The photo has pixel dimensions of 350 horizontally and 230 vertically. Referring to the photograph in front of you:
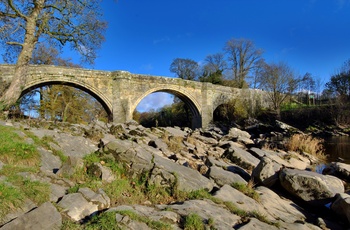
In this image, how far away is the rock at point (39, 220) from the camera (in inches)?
99.2

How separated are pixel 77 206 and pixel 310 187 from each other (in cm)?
426

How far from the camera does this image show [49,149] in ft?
16.7

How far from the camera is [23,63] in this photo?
8.84 meters

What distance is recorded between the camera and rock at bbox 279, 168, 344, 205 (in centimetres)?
482

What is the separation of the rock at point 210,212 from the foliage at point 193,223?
5.4 inches

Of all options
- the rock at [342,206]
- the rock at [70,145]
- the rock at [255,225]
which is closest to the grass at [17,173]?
the rock at [70,145]

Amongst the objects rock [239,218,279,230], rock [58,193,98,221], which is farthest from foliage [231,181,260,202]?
rock [58,193,98,221]

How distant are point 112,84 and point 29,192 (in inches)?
644

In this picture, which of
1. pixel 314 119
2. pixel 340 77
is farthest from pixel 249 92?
pixel 340 77

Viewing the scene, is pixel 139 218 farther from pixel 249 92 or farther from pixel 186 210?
pixel 249 92

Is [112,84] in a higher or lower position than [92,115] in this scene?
higher

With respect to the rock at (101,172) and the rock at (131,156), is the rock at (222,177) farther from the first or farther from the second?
the rock at (101,172)

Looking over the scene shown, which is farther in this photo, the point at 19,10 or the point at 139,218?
the point at 19,10

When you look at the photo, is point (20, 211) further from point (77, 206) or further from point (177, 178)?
point (177, 178)
